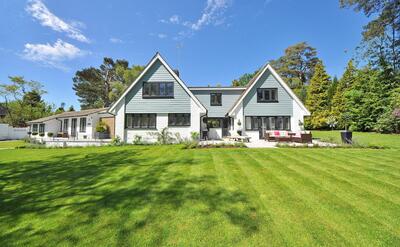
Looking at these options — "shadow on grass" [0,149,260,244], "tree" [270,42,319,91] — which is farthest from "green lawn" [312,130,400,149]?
"tree" [270,42,319,91]

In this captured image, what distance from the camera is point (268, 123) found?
1884cm

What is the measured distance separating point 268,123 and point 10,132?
41374 mm

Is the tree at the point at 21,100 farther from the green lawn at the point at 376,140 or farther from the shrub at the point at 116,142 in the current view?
the green lawn at the point at 376,140

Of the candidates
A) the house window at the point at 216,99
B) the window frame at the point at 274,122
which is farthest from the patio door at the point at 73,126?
the window frame at the point at 274,122

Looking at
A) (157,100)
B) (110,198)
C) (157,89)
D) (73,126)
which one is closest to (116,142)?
(157,100)

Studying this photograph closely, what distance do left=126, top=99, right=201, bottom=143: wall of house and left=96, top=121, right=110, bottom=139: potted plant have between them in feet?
21.8

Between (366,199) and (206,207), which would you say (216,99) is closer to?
(366,199)

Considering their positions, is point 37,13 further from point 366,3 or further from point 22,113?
point 22,113

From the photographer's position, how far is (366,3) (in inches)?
679

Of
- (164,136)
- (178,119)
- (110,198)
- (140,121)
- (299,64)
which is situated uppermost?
(299,64)

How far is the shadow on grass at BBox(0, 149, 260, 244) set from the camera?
3380 mm

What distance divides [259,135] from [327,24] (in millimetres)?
14655

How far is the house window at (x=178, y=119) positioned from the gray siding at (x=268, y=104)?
6410 millimetres

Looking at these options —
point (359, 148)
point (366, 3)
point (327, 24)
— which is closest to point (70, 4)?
point (359, 148)
